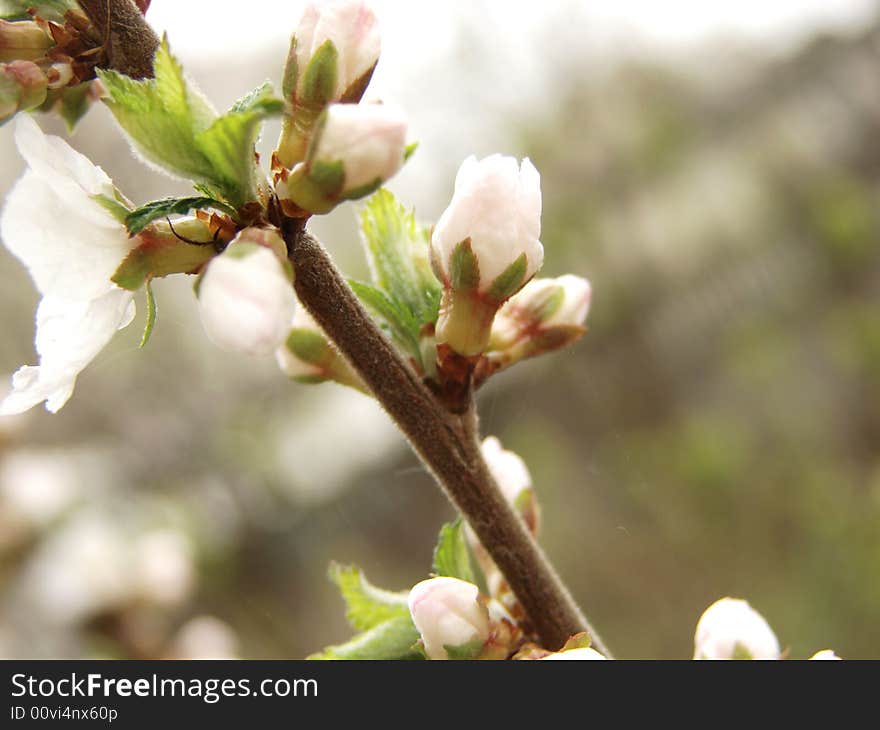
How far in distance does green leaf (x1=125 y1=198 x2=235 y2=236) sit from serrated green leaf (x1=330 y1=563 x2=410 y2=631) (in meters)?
0.27

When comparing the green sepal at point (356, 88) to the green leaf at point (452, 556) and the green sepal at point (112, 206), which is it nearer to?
the green sepal at point (112, 206)

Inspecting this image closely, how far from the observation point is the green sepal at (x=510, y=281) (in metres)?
0.48

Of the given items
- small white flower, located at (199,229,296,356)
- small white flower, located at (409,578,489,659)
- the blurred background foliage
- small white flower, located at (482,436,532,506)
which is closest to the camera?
small white flower, located at (199,229,296,356)

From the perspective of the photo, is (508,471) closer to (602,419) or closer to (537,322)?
(537,322)

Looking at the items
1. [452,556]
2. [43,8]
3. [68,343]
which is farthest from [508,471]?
[43,8]

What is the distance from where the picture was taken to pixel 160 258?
47cm

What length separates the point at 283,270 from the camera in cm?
41

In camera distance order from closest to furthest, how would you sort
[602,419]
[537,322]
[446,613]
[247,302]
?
[247,302], [446,613], [537,322], [602,419]

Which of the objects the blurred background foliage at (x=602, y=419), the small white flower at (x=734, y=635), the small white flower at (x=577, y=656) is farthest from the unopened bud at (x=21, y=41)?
the blurred background foliage at (x=602, y=419)

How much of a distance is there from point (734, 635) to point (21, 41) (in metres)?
0.59

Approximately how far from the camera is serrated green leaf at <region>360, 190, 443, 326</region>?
55 cm

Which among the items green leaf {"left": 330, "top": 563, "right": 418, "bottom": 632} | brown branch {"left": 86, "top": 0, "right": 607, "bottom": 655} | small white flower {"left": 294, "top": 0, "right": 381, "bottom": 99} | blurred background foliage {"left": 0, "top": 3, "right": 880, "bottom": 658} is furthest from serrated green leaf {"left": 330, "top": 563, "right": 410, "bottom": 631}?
blurred background foliage {"left": 0, "top": 3, "right": 880, "bottom": 658}

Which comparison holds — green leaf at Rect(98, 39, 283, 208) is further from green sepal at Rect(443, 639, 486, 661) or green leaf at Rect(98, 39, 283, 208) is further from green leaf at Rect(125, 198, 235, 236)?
green sepal at Rect(443, 639, 486, 661)
